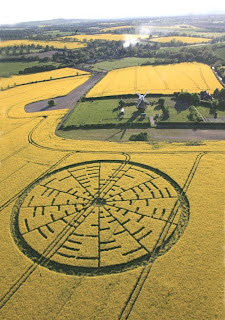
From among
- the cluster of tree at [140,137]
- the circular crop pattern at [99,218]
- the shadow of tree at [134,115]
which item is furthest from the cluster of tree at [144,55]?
the circular crop pattern at [99,218]

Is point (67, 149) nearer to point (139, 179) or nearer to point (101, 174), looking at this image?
point (101, 174)

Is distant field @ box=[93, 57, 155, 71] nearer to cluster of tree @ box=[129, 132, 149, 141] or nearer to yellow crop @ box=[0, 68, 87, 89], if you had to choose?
yellow crop @ box=[0, 68, 87, 89]

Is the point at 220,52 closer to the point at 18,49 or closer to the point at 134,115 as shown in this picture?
the point at 134,115

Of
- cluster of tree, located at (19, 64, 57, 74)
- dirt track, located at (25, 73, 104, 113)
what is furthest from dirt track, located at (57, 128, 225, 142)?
cluster of tree, located at (19, 64, 57, 74)

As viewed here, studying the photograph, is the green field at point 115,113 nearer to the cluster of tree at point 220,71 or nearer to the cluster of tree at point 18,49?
the cluster of tree at point 220,71

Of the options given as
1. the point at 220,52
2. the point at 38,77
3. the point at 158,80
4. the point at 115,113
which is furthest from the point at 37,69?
the point at 220,52

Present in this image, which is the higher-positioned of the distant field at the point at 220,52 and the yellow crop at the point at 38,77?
the distant field at the point at 220,52

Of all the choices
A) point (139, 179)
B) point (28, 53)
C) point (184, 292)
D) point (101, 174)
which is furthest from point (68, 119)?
point (28, 53)
